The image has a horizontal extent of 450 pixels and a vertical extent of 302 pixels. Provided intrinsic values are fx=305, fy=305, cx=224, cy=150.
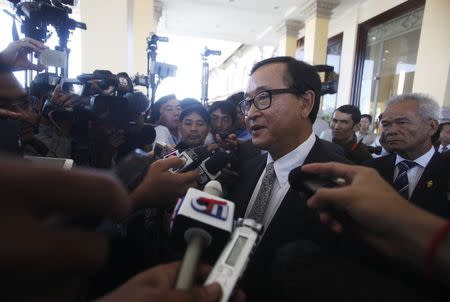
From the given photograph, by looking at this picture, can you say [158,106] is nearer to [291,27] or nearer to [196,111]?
[196,111]

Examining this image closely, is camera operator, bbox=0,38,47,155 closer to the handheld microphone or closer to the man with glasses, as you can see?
the handheld microphone

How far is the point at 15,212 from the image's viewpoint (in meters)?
0.21

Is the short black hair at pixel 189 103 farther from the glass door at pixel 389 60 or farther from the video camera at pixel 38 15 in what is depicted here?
the glass door at pixel 389 60

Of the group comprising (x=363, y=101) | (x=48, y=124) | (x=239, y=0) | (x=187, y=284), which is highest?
(x=239, y=0)

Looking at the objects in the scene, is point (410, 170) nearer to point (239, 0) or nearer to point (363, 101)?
point (363, 101)

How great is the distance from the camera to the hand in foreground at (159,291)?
0.43 m

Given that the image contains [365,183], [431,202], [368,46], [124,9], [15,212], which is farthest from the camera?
[368,46]

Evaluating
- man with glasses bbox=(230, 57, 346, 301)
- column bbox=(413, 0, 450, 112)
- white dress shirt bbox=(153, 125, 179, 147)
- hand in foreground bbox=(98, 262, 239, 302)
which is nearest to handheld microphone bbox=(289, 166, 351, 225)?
hand in foreground bbox=(98, 262, 239, 302)

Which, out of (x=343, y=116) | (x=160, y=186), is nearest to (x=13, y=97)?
(x=160, y=186)

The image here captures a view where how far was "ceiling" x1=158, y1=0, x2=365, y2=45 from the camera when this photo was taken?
7.27m

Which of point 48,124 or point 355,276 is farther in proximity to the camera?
point 48,124

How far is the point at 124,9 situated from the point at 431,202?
4590 millimetres

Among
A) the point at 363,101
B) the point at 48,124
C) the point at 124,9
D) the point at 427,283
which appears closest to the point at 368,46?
the point at 363,101

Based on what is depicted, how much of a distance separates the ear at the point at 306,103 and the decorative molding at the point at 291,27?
25.0ft
